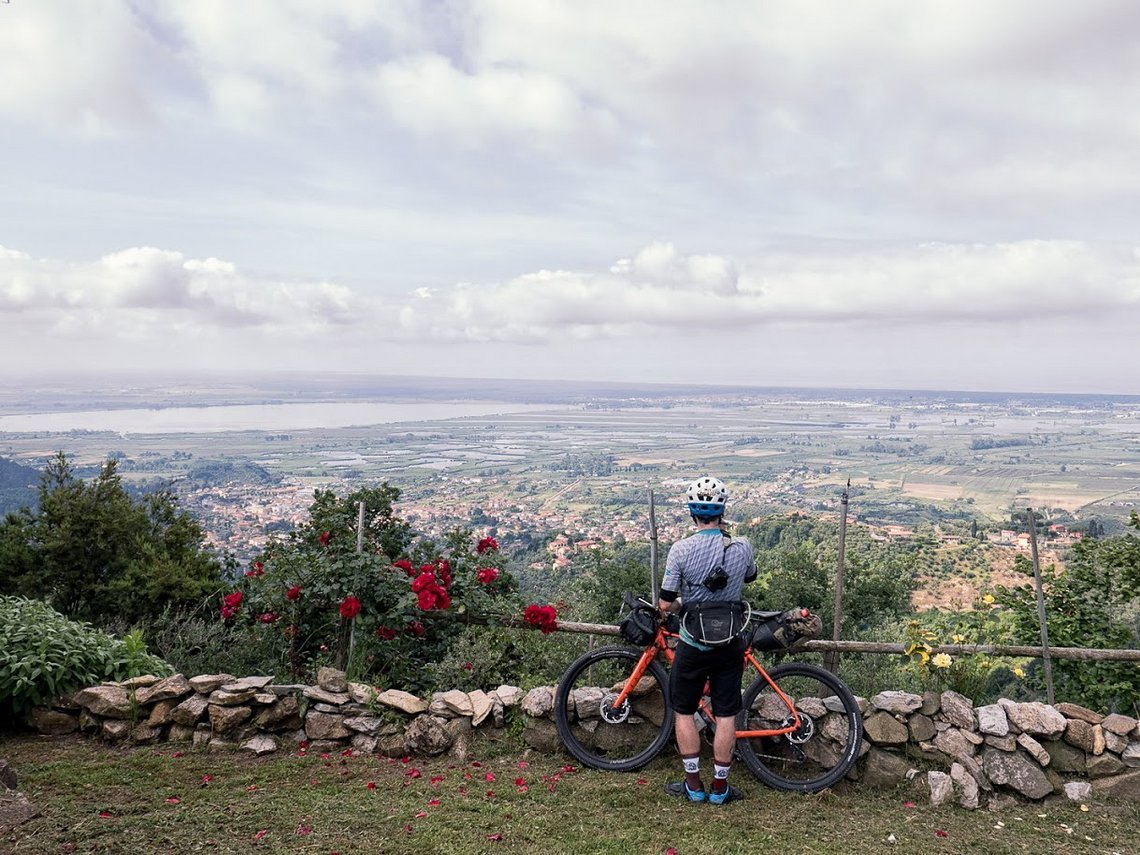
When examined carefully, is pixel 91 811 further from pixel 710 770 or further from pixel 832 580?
pixel 832 580

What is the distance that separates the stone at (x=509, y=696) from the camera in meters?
4.92

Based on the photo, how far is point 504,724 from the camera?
4.90 metres

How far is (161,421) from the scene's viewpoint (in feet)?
222

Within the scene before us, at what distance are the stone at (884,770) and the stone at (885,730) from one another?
9 centimetres

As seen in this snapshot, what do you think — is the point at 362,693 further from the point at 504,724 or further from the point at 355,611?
the point at 504,724

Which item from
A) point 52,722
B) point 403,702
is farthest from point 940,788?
point 52,722

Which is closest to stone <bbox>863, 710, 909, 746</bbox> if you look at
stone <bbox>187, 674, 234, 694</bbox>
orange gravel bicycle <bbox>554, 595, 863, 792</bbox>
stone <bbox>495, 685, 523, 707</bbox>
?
orange gravel bicycle <bbox>554, 595, 863, 792</bbox>

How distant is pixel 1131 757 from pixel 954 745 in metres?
1.03

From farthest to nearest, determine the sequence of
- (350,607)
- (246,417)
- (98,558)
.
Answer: (246,417)
(98,558)
(350,607)

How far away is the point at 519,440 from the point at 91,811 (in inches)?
1887

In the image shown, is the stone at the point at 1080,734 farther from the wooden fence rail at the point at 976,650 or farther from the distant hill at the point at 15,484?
the distant hill at the point at 15,484

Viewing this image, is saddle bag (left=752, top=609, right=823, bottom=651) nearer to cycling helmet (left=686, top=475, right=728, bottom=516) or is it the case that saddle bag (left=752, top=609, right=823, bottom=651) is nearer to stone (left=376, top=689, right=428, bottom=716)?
cycling helmet (left=686, top=475, right=728, bottom=516)

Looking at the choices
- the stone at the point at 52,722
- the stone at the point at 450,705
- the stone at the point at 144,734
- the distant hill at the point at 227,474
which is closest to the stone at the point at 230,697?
the stone at the point at 144,734

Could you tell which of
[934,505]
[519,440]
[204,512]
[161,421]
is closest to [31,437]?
[161,421]
